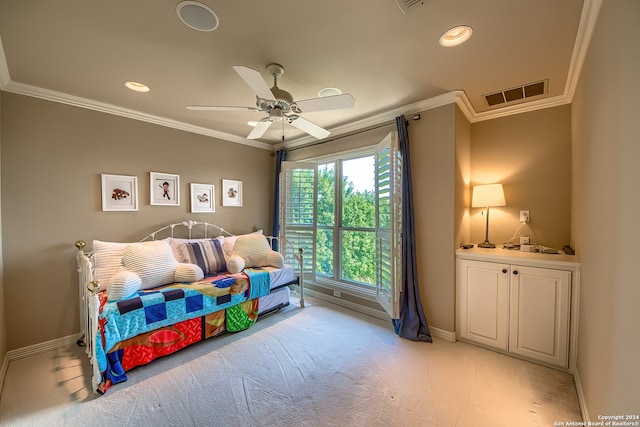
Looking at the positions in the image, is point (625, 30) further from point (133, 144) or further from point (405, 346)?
point (133, 144)

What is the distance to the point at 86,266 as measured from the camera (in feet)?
6.98

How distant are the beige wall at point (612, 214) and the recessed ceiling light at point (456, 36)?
0.62m

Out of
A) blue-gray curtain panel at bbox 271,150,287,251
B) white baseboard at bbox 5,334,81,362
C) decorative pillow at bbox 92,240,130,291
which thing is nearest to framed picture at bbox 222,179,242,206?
blue-gray curtain panel at bbox 271,150,287,251

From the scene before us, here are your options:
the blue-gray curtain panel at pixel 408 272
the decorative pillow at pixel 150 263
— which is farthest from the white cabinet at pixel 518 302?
the decorative pillow at pixel 150 263

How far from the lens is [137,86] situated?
7.68 ft

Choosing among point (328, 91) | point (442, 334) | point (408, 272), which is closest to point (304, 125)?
point (328, 91)

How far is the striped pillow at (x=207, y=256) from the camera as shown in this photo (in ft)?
9.83

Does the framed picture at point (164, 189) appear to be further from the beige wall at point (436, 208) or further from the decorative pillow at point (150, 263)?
the beige wall at point (436, 208)

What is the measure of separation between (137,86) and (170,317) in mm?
2152

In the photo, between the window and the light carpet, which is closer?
the light carpet

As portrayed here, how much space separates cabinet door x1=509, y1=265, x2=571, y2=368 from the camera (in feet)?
6.82

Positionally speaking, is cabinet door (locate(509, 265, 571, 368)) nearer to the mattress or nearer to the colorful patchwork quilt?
the mattress

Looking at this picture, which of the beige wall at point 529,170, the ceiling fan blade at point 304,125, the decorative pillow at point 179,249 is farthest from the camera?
the decorative pillow at point 179,249

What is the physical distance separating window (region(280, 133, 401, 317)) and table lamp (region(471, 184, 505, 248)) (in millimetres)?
1138
